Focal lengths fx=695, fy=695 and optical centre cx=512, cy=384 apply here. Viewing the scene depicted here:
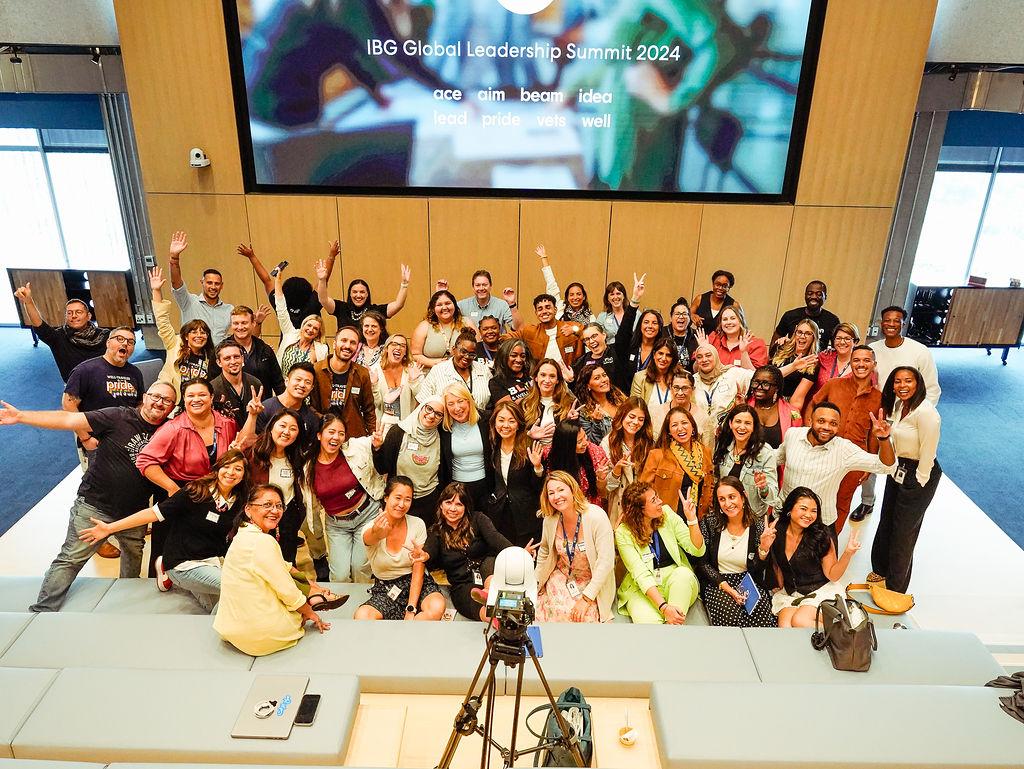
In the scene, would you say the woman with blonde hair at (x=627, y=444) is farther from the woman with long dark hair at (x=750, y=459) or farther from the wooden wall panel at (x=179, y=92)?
the wooden wall panel at (x=179, y=92)

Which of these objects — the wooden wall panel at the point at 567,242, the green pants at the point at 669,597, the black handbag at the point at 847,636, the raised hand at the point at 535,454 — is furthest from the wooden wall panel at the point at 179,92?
the black handbag at the point at 847,636

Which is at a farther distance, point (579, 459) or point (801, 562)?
point (579, 459)

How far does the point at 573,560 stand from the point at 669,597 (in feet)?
1.82

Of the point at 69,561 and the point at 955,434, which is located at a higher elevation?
the point at 69,561

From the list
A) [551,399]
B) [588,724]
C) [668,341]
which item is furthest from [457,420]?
[588,724]

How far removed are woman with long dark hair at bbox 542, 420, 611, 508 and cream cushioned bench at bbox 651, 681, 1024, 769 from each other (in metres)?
1.35

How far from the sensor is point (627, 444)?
4125mm

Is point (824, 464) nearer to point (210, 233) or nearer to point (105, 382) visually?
point (105, 382)

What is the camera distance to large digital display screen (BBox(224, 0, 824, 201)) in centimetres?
664

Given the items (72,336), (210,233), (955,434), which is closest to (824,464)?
(955,434)

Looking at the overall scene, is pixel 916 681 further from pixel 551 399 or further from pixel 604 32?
pixel 604 32

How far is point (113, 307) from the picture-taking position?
29.0ft

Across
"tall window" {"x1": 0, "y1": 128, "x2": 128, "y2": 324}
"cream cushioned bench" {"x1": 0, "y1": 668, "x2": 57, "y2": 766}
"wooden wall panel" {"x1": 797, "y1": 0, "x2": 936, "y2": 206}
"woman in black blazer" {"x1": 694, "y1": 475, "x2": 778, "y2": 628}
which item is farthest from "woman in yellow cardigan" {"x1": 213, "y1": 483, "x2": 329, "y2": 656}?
"tall window" {"x1": 0, "y1": 128, "x2": 128, "y2": 324}

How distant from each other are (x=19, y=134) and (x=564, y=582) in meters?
9.84
